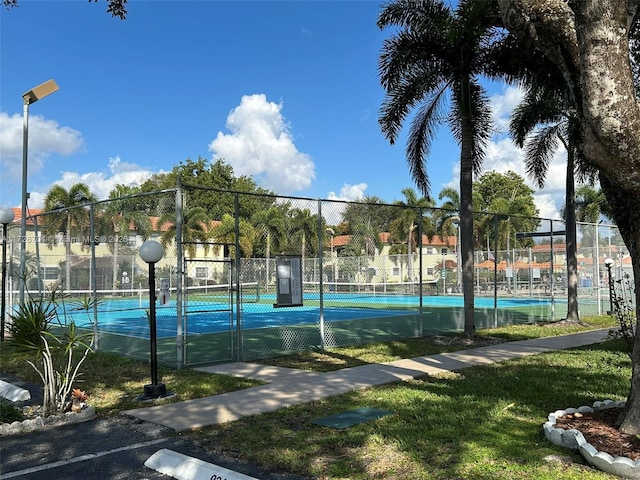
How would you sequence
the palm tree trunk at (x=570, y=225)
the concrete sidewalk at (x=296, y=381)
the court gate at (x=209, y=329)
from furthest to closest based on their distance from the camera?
1. the palm tree trunk at (x=570, y=225)
2. the court gate at (x=209, y=329)
3. the concrete sidewalk at (x=296, y=381)

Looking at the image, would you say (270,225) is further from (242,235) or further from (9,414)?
(9,414)

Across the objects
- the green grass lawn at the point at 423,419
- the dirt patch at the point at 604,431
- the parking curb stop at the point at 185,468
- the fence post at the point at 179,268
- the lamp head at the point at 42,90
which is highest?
the lamp head at the point at 42,90

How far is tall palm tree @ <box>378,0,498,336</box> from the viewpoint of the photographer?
13.3 metres

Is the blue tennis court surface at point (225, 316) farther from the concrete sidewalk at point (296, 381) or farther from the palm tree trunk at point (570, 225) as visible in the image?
the concrete sidewalk at point (296, 381)

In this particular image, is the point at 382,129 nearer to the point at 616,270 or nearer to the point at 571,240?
the point at 571,240

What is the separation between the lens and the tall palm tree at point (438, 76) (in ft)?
43.7

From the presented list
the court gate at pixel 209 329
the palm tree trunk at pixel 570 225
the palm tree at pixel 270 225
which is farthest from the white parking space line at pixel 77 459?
the palm tree at pixel 270 225

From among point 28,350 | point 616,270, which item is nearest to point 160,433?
point 28,350

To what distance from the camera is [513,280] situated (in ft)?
83.5

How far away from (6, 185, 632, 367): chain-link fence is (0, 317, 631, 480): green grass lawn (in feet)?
5.00

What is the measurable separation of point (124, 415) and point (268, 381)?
7.84 ft

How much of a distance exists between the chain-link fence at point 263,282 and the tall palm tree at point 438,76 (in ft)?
3.97

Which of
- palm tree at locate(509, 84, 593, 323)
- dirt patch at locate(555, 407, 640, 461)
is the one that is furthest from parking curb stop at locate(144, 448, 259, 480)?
palm tree at locate(509, 84, 593, 323)

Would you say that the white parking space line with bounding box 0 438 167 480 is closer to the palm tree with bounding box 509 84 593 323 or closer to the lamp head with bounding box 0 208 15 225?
the lamp head with bounding box 0 208 15 225
